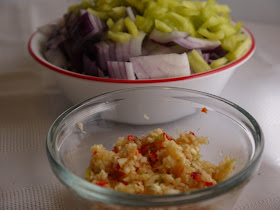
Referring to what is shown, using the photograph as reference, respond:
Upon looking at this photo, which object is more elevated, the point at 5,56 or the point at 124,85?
the point at 124,85

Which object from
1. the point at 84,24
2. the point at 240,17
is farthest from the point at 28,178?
the point at 240,17

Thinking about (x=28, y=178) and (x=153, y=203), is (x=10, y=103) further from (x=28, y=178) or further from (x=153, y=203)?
(x=153, y=203)

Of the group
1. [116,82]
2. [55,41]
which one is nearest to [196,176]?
[116,82]

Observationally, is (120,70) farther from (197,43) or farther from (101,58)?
(197,43)

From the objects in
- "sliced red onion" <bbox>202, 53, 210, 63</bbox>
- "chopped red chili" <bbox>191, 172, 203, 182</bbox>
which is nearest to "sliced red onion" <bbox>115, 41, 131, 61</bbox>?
"sliced red onion" <bbox>202, 53, 210, 63</bbox>

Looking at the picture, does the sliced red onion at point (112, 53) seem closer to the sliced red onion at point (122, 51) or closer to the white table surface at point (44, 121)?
the sliced red onion at point (122, 51)

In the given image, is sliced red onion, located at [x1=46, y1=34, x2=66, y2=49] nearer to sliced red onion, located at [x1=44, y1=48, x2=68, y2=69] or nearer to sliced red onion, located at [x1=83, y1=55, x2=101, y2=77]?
sliced red onion, located at [x1=44, y1=48, x2=68, y2=69]
